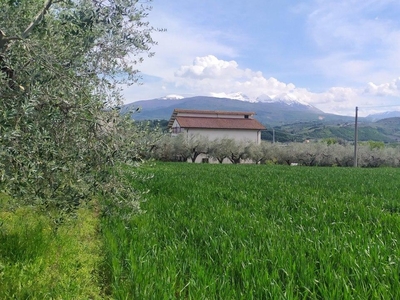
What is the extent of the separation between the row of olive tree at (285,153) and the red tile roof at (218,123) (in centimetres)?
1147

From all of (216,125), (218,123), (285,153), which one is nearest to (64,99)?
(285,153)

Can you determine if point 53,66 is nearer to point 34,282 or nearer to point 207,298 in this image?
point 34,282

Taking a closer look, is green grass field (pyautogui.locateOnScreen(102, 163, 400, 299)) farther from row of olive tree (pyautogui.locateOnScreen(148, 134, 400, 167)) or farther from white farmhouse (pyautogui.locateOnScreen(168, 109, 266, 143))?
white farmhouse (pyautogui.locateOnScreen(168, 109, 266, 143))

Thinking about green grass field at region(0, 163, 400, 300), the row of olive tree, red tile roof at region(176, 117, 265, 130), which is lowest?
the row of olive tree

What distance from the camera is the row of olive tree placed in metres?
53.0

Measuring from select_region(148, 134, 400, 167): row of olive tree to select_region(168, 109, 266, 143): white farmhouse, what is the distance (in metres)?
8.80

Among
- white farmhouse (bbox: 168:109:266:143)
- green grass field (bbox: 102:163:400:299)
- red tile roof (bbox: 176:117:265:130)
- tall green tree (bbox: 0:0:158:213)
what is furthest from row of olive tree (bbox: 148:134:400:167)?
tall green tree (bbox: 0:0:158:213)

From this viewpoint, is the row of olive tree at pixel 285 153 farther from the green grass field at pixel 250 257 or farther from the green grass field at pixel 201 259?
the green grass field at pixel 201 259

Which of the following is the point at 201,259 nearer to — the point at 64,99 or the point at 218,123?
the point at 64,99

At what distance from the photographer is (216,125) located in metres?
67.6

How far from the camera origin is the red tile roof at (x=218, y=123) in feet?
216

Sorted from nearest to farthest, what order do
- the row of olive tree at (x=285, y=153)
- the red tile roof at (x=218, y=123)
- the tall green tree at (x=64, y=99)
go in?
the tall green tree at (x=64, y=99)
the row of olive tree at (x=285, y=153)
the red tile roof at (x=218, y=123)

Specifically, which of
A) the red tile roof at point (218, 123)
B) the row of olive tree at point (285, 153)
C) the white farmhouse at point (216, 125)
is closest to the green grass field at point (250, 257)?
the row of olive tree at point (285, 153)

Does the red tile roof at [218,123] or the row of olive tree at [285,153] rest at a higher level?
the red tile roof at [218,123]
